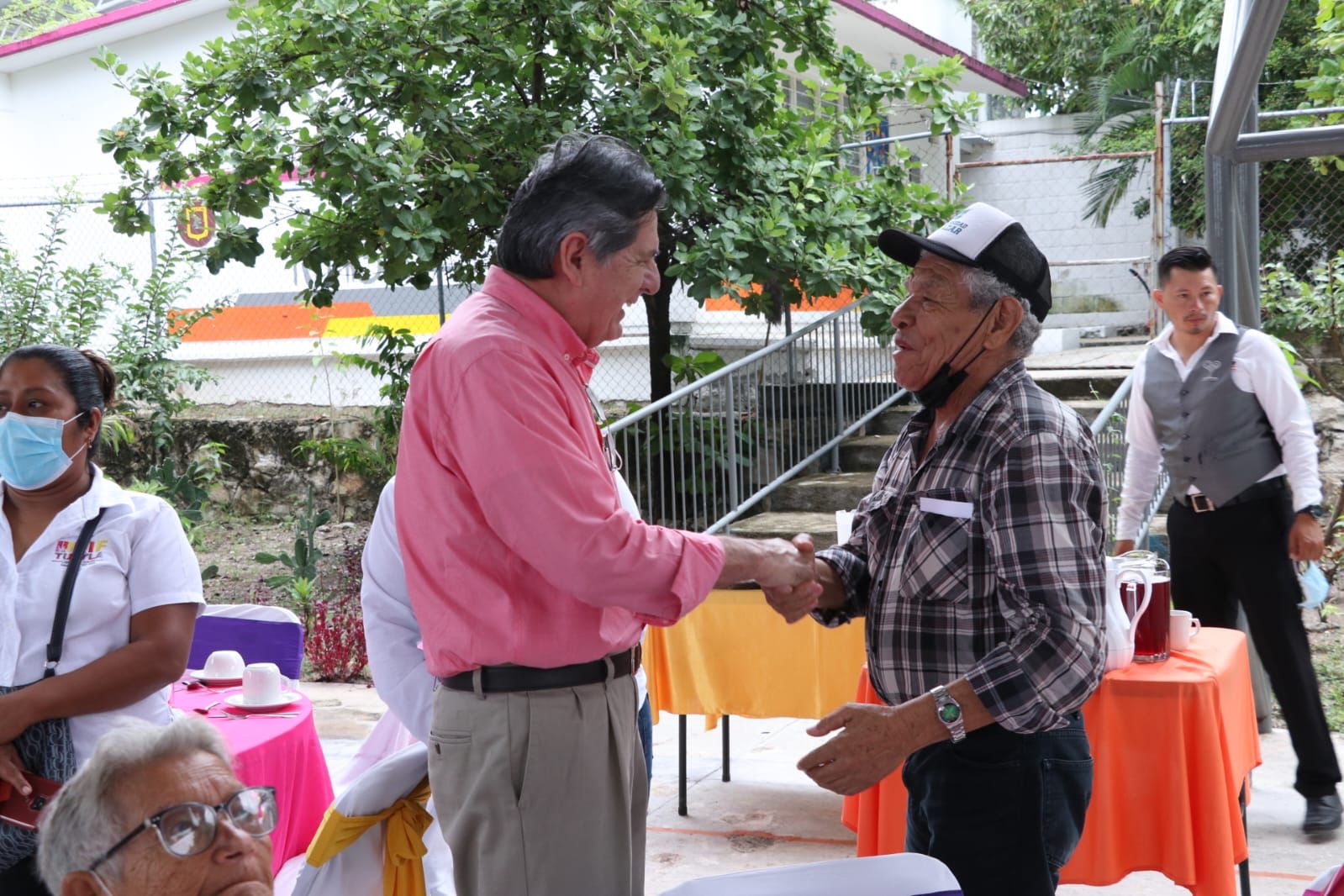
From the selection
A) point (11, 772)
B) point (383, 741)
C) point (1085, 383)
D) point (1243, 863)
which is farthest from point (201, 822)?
point (1085, 383)

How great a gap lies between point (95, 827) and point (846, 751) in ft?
3.74

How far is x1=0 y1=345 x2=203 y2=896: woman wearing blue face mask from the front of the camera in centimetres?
274

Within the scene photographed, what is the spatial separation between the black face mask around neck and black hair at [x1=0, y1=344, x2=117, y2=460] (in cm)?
197

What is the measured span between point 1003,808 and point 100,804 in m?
1.43

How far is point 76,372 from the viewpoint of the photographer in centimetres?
309

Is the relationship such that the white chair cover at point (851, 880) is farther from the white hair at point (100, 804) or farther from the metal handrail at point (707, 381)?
the metal handrail at point (707, 381)

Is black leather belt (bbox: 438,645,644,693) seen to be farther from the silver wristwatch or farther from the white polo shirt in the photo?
the white polo shirt

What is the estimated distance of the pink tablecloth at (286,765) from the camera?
3.05 m

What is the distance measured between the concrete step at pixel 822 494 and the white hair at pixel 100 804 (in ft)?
23.7

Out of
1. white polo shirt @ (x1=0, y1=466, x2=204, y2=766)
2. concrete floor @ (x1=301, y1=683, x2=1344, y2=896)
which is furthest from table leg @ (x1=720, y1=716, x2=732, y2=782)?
white polo shirt @ (x1=0, y1=466, x2=204, y2=766)

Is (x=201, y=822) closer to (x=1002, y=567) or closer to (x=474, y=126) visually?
(x=1002, y=567)

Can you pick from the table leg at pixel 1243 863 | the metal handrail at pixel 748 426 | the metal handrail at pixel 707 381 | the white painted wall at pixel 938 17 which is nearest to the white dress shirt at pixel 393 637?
the table leg at pixel 1243 863

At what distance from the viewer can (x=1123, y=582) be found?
3588 millimetres

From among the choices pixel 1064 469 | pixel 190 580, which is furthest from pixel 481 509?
pixel 190 580
